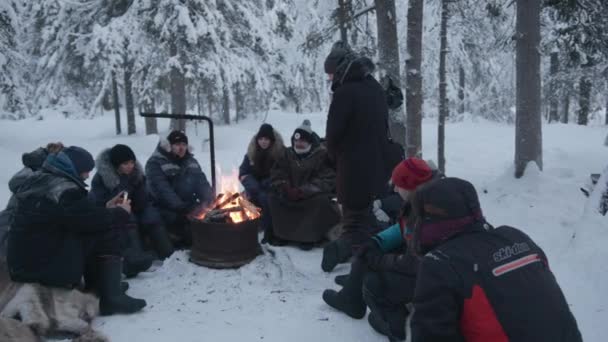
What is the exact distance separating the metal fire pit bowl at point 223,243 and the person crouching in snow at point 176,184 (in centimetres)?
65

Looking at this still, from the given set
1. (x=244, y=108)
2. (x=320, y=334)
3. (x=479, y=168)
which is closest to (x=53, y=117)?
(x=244, y=108)

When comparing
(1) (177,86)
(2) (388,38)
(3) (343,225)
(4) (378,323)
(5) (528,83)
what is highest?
(2) (388,38)

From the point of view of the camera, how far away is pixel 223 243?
4.92 m

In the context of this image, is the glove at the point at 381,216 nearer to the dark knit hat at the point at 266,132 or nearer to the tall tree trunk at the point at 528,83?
the dark knit hat at the point at 266,132

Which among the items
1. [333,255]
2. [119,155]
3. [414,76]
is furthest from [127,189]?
[414,76]

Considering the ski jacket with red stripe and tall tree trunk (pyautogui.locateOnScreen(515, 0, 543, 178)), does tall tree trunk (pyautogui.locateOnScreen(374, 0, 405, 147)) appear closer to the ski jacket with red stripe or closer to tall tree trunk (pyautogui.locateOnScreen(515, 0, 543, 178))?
tall tree trunk (pyautogui.locateOnScreen(515, 0, 543, 178))

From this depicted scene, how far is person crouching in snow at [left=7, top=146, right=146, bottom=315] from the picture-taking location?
3570 millimetres

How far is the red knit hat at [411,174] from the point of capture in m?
3.16

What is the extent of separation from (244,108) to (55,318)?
30085 millimetres

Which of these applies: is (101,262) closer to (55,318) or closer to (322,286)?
(55,318)

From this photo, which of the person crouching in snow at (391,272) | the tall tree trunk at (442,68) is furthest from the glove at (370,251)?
the tall tree trunk at (442,68)

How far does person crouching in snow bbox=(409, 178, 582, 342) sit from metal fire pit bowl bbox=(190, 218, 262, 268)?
3.00 m

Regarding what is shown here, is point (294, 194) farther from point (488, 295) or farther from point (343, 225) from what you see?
point (488, 295)

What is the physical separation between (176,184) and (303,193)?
1.54m
